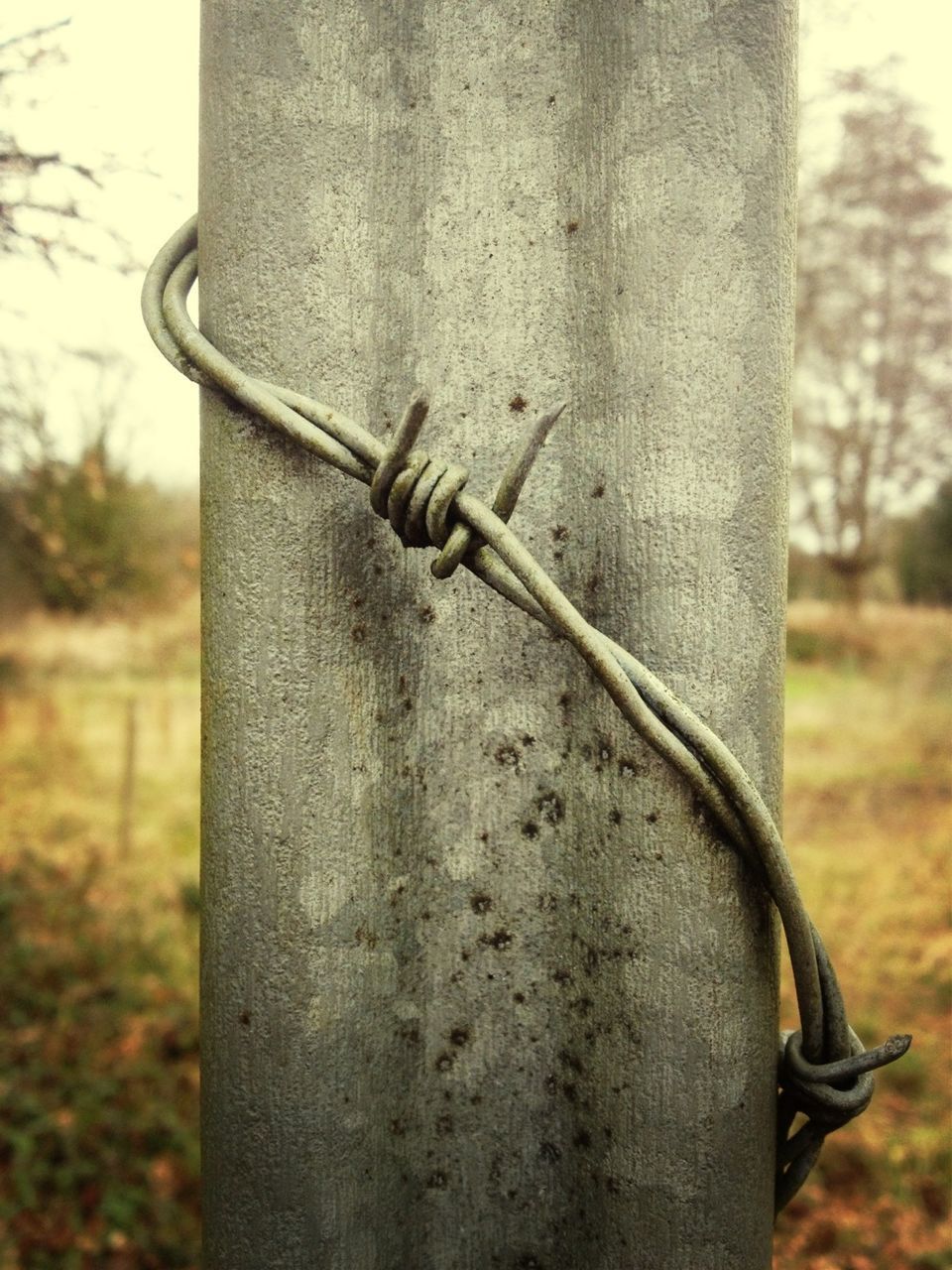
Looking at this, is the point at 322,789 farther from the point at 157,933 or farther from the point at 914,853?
the point at 914,853

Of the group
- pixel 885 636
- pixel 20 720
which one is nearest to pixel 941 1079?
pixel 885 636

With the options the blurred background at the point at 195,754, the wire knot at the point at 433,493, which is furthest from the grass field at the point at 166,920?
the wire knot at the point at 433,493

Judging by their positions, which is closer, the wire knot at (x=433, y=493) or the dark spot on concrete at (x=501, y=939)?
the wire knot at (x=433, y=493)

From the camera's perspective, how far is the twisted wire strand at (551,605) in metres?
0.58

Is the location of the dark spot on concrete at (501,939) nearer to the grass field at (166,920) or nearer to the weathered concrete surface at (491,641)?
the weathered concrete surface at (491,641)

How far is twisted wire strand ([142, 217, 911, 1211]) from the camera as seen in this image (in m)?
0.58

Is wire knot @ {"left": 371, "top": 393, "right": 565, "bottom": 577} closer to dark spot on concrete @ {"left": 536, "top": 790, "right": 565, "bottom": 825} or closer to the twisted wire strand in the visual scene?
the twisted wire strand

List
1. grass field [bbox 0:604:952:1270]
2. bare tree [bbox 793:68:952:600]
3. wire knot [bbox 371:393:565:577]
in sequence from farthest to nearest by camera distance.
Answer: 1. bare tree [bbox 793:68:952:600]
2. grass field [bbox 0:604:952:1270]
3. wire knot [bbox 371:393:565:577]

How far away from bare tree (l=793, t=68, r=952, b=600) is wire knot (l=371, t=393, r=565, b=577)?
16.4ft

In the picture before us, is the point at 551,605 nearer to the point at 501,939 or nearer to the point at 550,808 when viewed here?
the point at 550,808

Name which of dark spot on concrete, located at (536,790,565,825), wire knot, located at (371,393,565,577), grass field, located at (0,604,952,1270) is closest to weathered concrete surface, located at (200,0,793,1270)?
dark spot on concrete, located at (536,790,565,825)

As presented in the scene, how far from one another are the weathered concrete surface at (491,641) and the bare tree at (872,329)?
4.81m

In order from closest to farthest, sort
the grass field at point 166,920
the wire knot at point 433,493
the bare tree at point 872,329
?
the wire knot at point 433,493, the grass field at point 166,920, the bare tree at point 872,329

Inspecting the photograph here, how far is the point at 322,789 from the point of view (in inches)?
26.7
